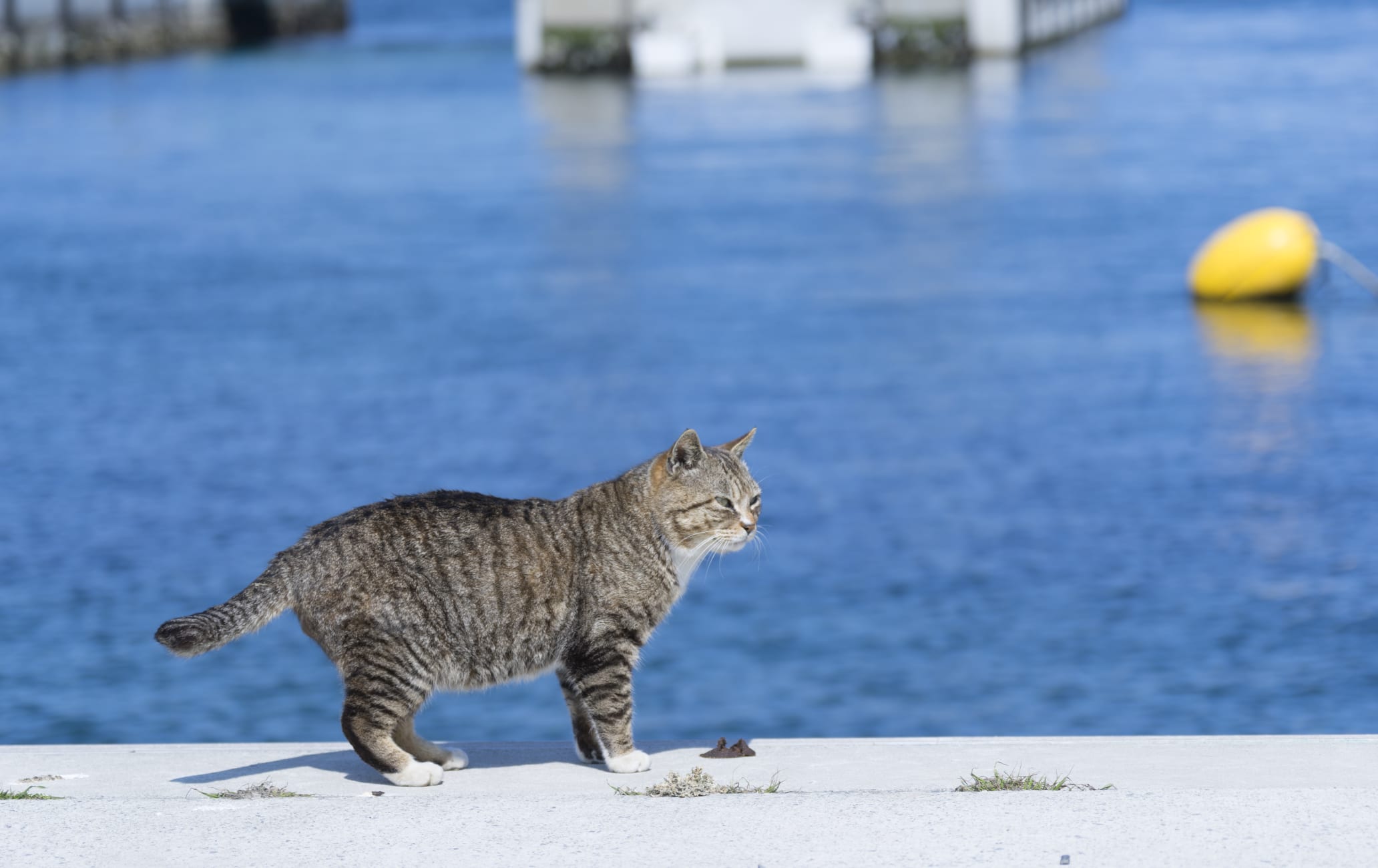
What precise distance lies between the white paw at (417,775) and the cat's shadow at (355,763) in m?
0.14

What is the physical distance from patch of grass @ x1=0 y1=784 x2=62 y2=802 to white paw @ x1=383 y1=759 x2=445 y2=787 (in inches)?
47.3

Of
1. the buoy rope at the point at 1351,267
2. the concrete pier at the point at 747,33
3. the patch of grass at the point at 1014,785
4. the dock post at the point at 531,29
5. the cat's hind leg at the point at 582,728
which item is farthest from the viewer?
the dock post at the point at 531,29

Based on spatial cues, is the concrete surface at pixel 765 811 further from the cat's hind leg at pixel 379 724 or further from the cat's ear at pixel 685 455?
the cat's ear at pixel 685 455

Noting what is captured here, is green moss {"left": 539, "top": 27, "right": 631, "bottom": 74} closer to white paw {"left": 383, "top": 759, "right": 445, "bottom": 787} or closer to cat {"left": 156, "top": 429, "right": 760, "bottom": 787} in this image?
cat {"left": 156, "top": 429, "right": 760, "bottom": 787}

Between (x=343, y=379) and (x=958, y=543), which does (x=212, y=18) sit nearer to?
(x=343, y=379)

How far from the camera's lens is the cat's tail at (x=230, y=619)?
6438mm

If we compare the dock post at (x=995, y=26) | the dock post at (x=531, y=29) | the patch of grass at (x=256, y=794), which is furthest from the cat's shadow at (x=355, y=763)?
the dock post at (x=995, y=26)

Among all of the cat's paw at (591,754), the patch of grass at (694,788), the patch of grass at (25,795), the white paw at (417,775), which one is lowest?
the cat's paw at (591,754)

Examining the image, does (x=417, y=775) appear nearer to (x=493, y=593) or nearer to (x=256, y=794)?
(x=256, y=794)

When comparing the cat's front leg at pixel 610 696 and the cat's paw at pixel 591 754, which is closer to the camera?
the cat's front leg at pixel 610 696

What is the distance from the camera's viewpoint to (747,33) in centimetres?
7869

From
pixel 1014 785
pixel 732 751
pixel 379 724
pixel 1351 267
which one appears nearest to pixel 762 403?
pixel 1351 267

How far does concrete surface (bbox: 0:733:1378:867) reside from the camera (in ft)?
18.3

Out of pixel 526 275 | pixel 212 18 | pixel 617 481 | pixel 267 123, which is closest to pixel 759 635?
pixel 617 481
